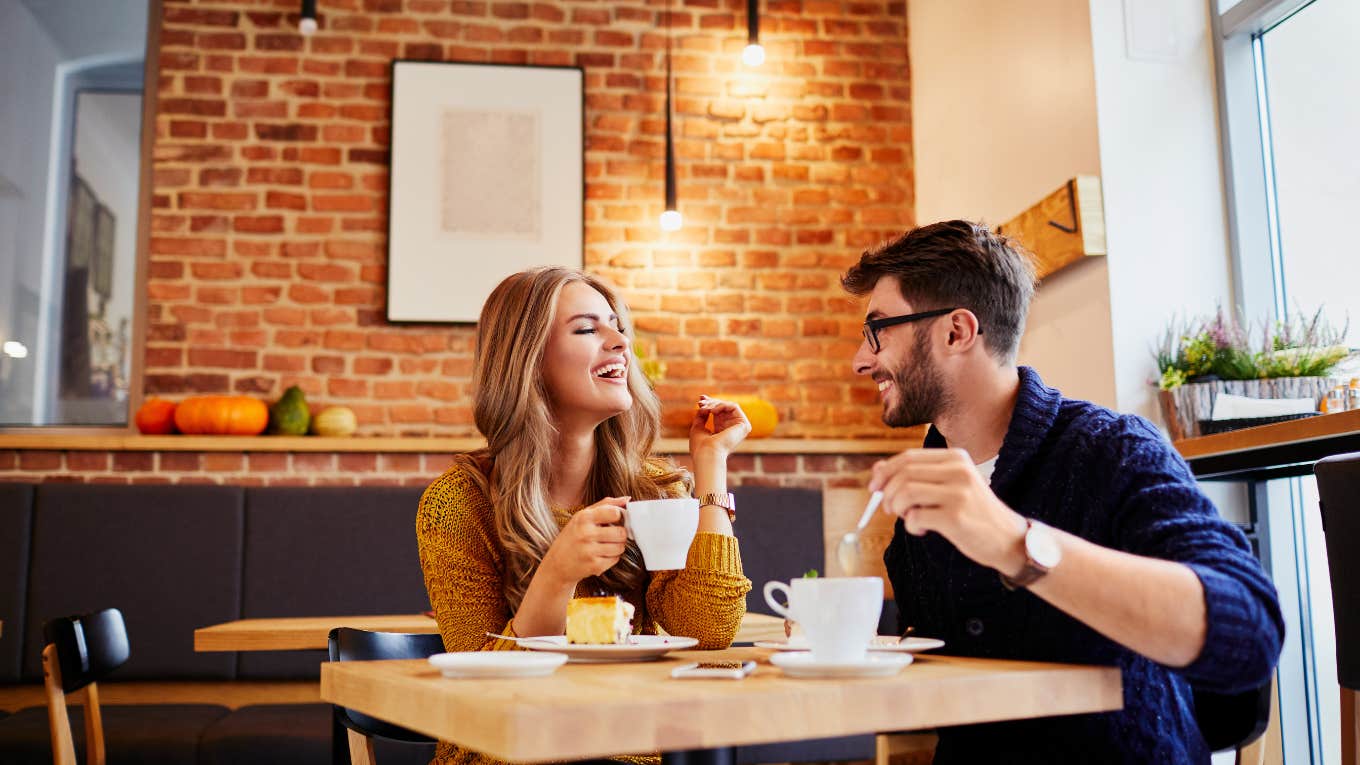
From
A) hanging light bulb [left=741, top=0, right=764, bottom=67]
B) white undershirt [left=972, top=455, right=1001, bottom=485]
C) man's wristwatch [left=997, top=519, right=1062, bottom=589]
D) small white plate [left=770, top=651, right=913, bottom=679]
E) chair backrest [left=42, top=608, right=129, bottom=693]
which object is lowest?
chair backrest [left=42, top=608, right=129, bottom=693]

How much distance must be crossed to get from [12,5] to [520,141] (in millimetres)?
2157

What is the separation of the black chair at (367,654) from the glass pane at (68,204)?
3.05 m

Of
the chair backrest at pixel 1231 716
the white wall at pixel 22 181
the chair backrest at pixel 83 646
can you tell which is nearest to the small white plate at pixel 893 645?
the chair backrest at pixel 1231 716

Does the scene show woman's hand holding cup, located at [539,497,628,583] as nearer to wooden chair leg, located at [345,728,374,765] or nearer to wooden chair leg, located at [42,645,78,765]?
wooden chair leg, located at [345,728,374,765]

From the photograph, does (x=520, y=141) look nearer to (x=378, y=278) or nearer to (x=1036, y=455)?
(x=378, y=278)

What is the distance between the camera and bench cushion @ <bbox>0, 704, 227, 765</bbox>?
9.60 ft

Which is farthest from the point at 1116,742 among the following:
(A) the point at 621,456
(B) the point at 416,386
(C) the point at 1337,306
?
(B) the point at 416,386

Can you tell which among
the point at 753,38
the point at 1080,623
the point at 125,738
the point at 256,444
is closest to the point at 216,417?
the point at 256,444

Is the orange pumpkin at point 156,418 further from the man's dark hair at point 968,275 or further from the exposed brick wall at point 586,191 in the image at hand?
the man's dark hair at point 968,275

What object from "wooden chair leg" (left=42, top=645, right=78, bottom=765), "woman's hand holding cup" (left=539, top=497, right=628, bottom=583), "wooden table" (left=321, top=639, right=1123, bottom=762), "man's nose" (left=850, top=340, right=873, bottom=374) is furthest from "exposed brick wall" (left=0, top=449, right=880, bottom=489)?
"wooden table" (left=321, top=639, right=1123, bottom=762)

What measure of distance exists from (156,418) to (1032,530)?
3788mm

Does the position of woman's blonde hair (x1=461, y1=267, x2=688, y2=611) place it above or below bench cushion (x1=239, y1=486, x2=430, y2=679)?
above

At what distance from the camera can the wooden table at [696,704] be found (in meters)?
0.81

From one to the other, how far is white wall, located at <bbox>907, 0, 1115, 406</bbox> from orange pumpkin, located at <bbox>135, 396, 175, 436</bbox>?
3.02 metres
